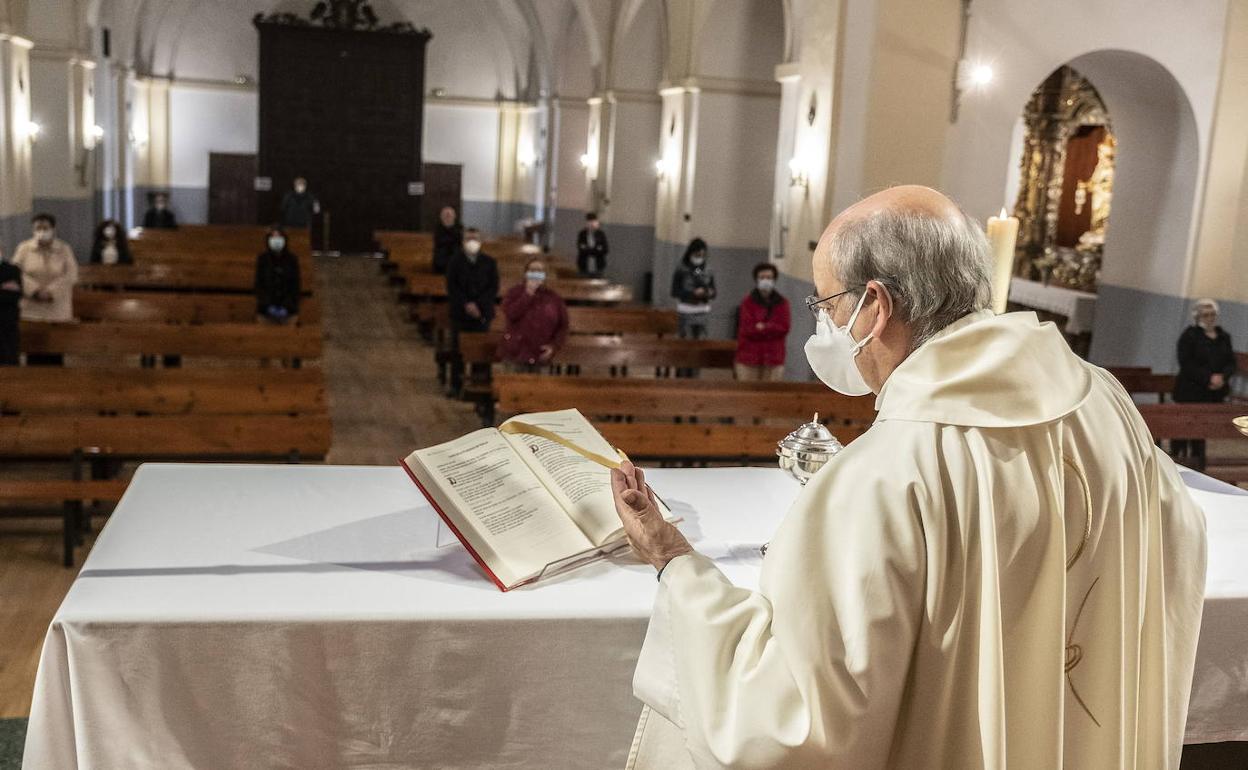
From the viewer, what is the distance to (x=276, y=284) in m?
10.6

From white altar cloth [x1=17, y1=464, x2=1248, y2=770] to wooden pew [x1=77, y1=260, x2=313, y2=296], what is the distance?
9.94m

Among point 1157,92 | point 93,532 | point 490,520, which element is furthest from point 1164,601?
point 1157,92

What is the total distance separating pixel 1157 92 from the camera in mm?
10930

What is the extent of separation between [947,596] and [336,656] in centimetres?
123

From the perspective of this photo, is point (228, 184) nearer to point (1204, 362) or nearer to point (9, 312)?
point (9, 312)

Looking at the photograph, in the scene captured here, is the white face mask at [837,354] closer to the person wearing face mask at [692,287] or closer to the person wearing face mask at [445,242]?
the person wearing face mask at [692,287]

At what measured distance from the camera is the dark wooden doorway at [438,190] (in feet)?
88.4

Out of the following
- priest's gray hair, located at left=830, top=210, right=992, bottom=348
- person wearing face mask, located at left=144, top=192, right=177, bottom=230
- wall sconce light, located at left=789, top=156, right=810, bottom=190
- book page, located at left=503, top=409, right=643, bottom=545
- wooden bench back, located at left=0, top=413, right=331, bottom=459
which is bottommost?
wooden bench back, located at left=0, top=413, right=331, bottom=459

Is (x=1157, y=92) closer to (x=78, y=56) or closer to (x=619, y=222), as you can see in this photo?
(x=619, y=222)

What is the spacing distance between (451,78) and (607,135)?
29.3 feet

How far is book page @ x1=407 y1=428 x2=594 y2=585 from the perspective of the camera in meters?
2.52

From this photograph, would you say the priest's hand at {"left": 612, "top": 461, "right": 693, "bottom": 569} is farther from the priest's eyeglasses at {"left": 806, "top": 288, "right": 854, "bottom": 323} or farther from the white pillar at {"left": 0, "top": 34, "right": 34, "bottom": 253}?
the white pillar at {"left": 0, "top": 34, "right": 34, "bottom": 253}

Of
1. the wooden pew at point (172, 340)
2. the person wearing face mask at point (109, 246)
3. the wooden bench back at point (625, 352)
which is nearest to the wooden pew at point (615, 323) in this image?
the wooden bench back at point (625, 352)

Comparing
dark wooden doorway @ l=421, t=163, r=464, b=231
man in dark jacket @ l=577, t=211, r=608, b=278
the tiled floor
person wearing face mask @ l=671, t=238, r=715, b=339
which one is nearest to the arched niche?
person wearing face mask @ l=671, t=238, r=715, b=339
